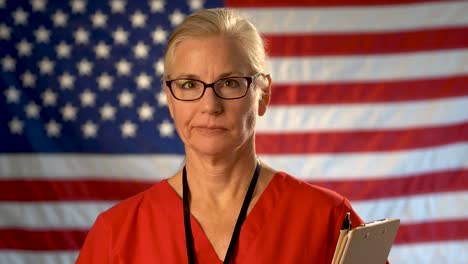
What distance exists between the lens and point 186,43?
1.32 meters

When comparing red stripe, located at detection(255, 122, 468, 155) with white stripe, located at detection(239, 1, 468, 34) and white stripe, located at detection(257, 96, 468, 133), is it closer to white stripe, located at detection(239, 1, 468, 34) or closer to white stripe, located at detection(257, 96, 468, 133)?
white stripe, located at detection(257, 96, 468, 133)

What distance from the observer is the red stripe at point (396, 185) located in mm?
2928

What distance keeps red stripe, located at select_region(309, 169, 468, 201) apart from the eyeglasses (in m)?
1.66

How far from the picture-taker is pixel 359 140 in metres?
2.92

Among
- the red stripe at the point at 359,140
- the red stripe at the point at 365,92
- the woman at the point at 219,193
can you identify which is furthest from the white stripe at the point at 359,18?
the woman at the point at 219,193

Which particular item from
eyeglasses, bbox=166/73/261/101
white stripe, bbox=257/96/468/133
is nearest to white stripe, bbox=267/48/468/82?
white stripe, bbox=257/96/468/133

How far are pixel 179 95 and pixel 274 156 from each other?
1.62 metres

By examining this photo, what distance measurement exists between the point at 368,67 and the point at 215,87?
1740mm

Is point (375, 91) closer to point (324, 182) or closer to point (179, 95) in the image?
point (324, 182)

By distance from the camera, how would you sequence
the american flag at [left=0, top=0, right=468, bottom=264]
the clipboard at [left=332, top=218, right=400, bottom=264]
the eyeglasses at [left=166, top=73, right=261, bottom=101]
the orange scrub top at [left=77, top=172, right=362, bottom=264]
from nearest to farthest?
the clipboard at [left=332, top=218, right=400, bottom=264] → the eyeglasses at [left=166, top=73, right=261, bottom=101] → the orange scrub top at [left=77, top=172, right=362, bottom=264] → the american flag at [left=0, top=0, right=468, bottom=264]

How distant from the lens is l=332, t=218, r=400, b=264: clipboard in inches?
45.8

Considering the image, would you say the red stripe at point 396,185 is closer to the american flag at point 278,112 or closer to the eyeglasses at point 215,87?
the american flag at point 278,112

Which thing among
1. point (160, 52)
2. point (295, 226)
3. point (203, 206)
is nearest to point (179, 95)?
point (203, 206)

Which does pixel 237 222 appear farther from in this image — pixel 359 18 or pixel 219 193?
pixel 359 18
